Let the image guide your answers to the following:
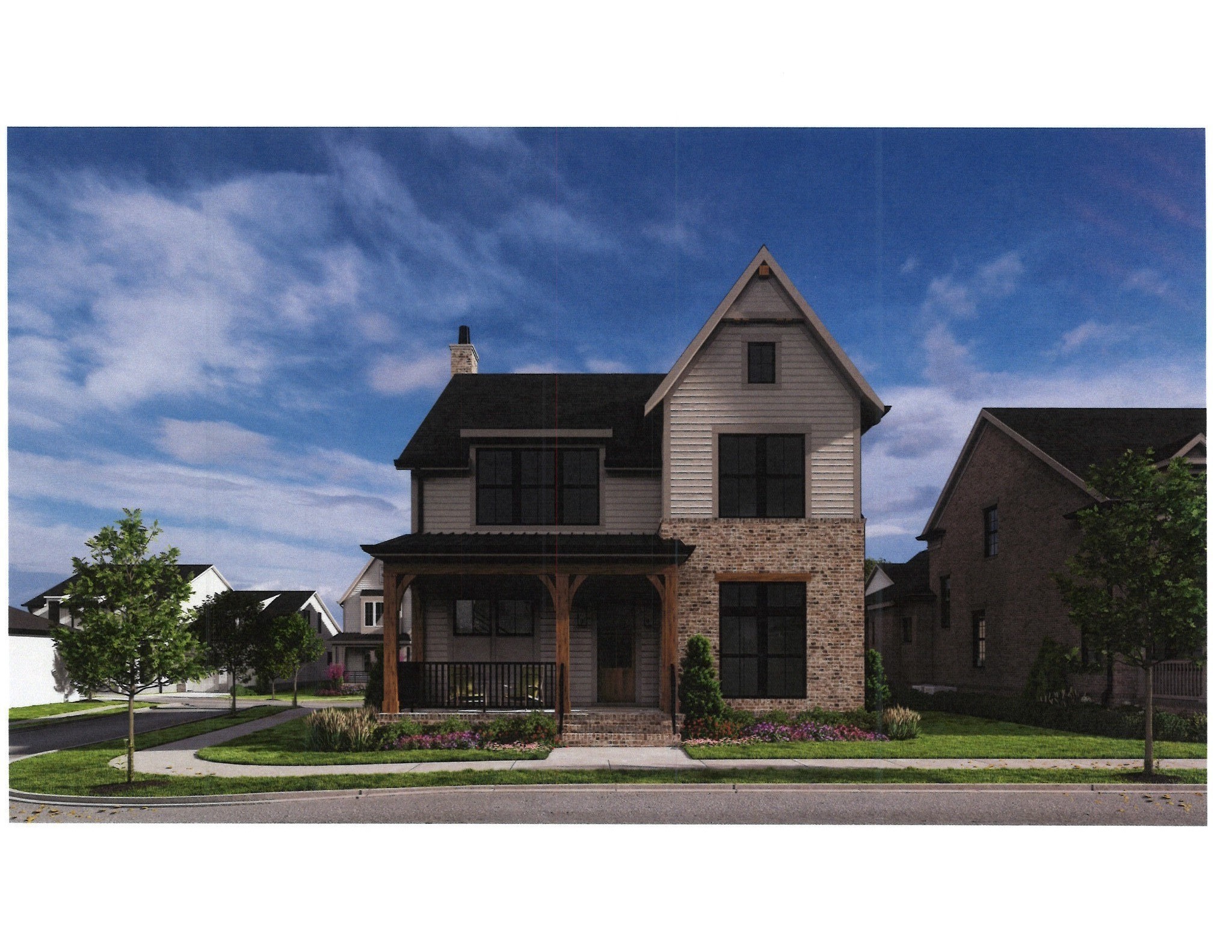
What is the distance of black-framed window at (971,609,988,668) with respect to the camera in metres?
24.5

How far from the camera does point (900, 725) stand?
53.1 ft

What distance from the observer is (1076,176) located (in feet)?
45.9

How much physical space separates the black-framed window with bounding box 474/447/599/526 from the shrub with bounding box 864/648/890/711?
703cm

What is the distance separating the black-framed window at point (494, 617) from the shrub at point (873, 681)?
7794mm

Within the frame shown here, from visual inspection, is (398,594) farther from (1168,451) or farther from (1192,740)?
(1168,451)

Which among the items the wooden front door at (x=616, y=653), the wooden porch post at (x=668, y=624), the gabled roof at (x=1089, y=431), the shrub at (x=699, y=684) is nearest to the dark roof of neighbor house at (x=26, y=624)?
the wooden front door at (x=616, y=653)

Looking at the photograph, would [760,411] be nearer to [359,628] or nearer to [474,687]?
[474,687]

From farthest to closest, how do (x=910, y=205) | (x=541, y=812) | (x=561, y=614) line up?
(x=561, y=614)
(x=910, y=205)
(x=541, y=812)

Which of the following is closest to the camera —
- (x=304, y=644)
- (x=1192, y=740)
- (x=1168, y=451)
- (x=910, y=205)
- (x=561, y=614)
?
(x=910, y=205)

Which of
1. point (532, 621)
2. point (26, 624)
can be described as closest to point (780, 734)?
point (532, 621)

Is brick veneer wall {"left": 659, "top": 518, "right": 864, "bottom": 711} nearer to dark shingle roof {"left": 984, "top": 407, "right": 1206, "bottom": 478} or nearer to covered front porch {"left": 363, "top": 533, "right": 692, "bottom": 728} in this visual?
covered front porch {"left": 363, "top": 533, "right": 692, "bottom": 728}

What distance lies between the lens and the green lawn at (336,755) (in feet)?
45.3

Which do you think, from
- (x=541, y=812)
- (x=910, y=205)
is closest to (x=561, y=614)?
(x=541, y=812)

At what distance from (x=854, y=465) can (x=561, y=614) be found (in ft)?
23.7
